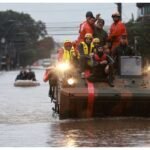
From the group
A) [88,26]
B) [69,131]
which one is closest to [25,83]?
[88,26]

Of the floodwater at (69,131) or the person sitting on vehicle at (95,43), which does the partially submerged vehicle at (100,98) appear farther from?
the person sitting on vehicle at (95,43)

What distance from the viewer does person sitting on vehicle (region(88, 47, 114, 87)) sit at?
18.7 meters

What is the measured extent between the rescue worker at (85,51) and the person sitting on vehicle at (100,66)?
23 centimetres

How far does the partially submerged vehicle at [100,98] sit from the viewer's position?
57.2ft

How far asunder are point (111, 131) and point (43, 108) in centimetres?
835

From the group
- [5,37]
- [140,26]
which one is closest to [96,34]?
[140,26]

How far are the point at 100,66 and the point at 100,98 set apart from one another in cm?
157

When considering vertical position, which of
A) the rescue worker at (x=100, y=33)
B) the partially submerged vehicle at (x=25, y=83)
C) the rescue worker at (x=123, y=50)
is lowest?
the partially submerged vehicle at (x=25, y=83)

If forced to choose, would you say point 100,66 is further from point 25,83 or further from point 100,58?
point 25,83

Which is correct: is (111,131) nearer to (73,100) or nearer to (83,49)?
(73,100)

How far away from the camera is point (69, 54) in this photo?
63.7 feet

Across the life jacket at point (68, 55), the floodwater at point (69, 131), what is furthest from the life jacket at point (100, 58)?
the floodwater at point (69, 131)

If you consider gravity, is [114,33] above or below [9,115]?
above

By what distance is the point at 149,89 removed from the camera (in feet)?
59.1
